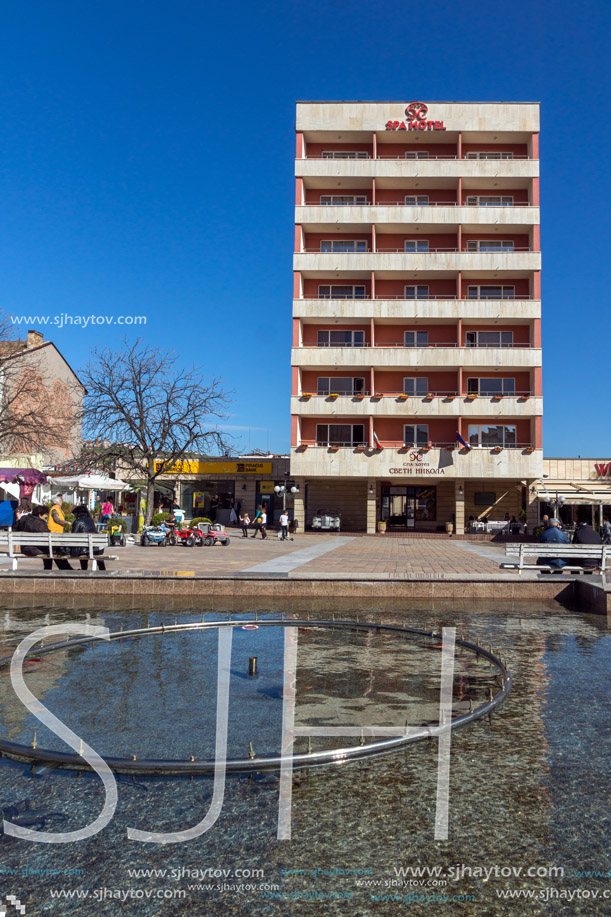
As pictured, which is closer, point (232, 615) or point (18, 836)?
point (18, 836)

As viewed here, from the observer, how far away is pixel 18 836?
3629 mm

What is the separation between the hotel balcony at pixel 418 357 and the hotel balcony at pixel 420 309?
187 cm

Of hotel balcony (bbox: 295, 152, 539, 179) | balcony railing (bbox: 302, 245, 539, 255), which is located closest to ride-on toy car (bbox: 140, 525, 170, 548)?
balcony railing (bbox: 302, 245, 539, 255)

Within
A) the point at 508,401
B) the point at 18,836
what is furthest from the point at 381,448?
the point at 18,836

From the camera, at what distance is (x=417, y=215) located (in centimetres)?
4044

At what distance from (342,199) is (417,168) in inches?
192

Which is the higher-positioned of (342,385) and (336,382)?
(336,382)

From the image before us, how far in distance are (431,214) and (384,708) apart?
38.7 m

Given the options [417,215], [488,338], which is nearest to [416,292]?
[417,215]

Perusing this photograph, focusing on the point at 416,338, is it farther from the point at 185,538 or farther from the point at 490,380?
the point at 185,538

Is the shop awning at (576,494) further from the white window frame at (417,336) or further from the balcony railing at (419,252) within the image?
the balcony railing at (419,252)

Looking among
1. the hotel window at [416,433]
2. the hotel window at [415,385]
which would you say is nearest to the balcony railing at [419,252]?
the hotel window at [415,385]

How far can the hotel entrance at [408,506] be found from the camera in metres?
42.7

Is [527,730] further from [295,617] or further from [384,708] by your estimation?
[295,617]
